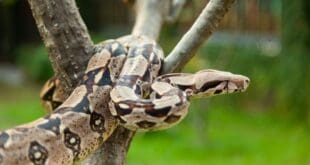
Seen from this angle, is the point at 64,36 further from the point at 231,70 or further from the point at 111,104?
the point at 231,70

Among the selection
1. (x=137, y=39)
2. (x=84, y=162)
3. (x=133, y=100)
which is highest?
(x=137, y=39)

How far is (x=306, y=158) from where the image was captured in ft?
28.3

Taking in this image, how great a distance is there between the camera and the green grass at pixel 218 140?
360 inches

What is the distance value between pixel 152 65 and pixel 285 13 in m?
2.35

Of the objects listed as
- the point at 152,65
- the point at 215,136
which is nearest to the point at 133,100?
the point at 152,65

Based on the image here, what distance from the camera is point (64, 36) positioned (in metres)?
3.13

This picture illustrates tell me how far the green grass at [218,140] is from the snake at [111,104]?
183 inches

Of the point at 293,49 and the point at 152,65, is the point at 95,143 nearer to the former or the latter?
the point at 152,65

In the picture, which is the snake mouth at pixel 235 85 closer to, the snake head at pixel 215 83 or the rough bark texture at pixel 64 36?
the snake head at pixel 215 83

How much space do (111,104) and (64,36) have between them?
0.35m

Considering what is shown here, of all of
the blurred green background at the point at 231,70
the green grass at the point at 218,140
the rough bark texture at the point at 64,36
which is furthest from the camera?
the green grass at the point at 218,140

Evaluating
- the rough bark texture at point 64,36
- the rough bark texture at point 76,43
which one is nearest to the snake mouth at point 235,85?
the rough bark texture at point 76,43

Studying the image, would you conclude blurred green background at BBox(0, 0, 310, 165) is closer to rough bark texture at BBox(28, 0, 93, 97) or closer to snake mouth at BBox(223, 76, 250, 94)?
snake mouth at BBox(223, 76, 250, 94)

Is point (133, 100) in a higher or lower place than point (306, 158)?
higher
